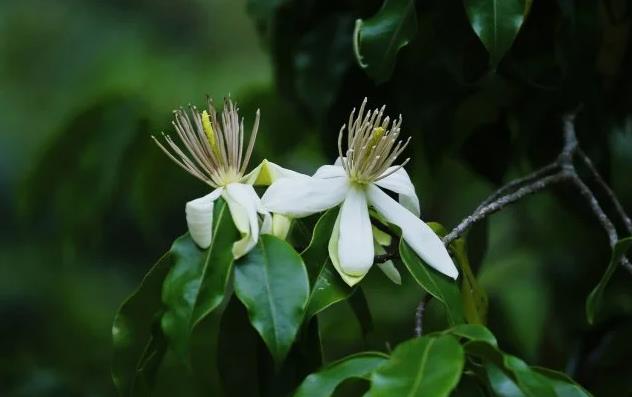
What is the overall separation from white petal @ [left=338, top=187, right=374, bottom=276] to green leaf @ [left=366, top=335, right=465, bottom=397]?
0.19 ft

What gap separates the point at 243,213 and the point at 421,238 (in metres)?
0.09

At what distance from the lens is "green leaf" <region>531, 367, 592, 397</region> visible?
45 cm

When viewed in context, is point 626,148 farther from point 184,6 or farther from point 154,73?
point 184,6

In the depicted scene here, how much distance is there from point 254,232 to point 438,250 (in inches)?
3.7

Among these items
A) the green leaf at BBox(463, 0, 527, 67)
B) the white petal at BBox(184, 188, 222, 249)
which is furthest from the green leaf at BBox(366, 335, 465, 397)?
the green leaf at BBox(463, 0, 527, 67)

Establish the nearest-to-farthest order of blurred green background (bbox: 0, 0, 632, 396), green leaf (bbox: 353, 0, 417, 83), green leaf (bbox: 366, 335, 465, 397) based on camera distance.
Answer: green leaf (bbox: 366, 335, 465, 397) < green leaf (bbox: 353, 0, 417, 83) < blurred green background (bbox: 0, 0, 632, 396)

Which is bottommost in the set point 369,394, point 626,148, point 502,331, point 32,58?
point 502,331

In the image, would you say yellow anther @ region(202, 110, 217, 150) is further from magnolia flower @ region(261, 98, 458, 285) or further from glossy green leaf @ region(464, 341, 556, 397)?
glossy green leaf @ region(464, 341, 556, 397)

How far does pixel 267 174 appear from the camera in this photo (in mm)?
521

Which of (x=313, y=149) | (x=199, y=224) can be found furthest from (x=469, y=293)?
(x=313, y=149)

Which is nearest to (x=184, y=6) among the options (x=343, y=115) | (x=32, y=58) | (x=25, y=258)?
(x=32, y=58)

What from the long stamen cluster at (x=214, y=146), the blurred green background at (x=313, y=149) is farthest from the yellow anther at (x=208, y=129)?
the blurred green background at (x=313, y=149)

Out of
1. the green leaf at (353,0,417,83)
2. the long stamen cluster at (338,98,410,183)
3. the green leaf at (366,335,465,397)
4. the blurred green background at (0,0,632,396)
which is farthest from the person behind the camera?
the blurred green background at (0,0,632,396)

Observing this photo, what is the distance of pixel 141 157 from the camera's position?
0.98 meters
